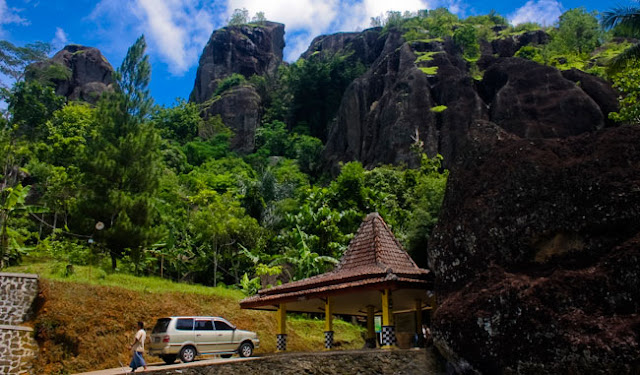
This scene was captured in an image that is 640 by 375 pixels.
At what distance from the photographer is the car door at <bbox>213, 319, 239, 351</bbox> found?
15505 millimetres

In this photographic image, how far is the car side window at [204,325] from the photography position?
15180mm

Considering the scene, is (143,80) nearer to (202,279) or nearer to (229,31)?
(202,279)

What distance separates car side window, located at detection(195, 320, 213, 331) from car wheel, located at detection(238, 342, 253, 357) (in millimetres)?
1248

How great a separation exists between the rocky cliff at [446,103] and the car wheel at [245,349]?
81.0 ft

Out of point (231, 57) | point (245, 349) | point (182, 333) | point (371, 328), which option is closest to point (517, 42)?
point (231, 57)

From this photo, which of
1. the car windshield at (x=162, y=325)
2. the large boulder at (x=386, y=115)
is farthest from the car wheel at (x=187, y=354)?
the large boulder at (x=386, y=115)

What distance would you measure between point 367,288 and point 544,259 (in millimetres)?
4558

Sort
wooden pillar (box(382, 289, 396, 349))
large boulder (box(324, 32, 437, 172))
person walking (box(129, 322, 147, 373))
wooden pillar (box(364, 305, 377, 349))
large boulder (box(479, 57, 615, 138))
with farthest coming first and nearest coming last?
large boulder (box(324, 32, 437, 172)) < large boulder (box(479, 57, 615, 138)) < wooden pillar (box(364, 305, 377, 349)) < wooden pillar (box(382, 289, 396, 349)) < person walking (box(129, 322, 147, 373))

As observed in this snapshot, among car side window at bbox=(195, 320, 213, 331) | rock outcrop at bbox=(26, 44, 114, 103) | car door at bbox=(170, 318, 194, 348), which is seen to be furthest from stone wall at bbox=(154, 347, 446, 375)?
rock outcrop at bbox=(26, 44, 114, 103)

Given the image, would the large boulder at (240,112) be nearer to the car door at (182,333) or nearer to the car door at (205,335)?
the car door at (205,335)

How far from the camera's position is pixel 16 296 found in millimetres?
16016

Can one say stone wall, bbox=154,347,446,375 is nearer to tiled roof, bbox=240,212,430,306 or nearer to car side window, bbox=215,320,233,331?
tiled roof, bbox=240,212,430,306

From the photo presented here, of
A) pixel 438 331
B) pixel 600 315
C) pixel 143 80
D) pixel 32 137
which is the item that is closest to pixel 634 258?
pixel 600 315

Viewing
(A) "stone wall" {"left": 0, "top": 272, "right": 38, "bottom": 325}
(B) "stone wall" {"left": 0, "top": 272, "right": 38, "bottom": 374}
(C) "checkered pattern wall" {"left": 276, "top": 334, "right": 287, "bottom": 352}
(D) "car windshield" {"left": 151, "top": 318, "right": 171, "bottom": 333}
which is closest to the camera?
(D) "car windshield" {"left": 151, "top": 318, "right": 171, "bottom": 333}
